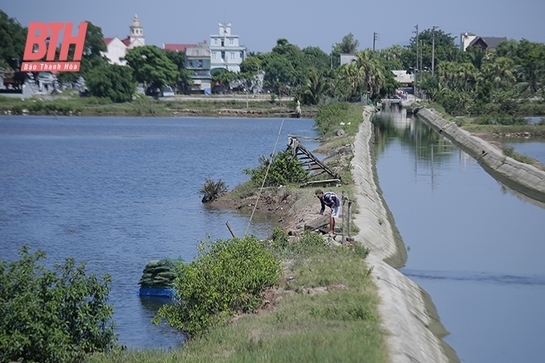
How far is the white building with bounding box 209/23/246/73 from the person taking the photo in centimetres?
14838

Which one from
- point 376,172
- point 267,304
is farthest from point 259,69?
point 267,304

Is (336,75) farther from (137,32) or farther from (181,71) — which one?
(137,32)

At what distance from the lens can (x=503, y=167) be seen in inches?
1689

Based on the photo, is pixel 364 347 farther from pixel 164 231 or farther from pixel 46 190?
pixel 46 190

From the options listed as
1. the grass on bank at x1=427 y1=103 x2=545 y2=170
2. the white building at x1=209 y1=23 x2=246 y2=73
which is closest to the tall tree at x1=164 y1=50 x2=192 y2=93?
the white building at x1=209 y1=23 x2=246 y2=73

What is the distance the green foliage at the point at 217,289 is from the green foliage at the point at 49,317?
196cm

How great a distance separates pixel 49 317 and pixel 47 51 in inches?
4763

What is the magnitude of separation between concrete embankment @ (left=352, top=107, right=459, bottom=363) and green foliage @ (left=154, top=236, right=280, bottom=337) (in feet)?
7.59

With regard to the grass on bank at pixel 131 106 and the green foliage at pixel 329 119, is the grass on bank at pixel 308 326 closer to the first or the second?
the green foliage at pixel 329 119

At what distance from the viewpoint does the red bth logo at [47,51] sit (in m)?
111

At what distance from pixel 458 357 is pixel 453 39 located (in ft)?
607

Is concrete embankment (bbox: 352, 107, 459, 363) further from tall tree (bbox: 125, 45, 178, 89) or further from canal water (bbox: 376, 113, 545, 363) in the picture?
tall tree (bbox: 125, 45, 178, 89)

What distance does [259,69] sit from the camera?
143625 millimetres

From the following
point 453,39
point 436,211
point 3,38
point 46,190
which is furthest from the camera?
point 453,39
